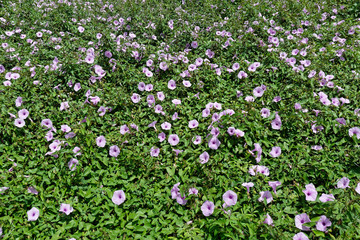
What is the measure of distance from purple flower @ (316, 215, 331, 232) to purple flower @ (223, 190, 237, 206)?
0.65 meters

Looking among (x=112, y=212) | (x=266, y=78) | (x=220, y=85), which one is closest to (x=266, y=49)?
(x=266, y=78)

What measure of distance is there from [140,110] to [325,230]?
2.16 metres

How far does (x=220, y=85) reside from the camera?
10.9 ft

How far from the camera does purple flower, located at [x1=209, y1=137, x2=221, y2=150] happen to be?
8.18 ft


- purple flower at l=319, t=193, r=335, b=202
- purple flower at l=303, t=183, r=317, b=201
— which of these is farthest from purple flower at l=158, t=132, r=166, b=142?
purple flower at l=319, t=193, r=335, b=202

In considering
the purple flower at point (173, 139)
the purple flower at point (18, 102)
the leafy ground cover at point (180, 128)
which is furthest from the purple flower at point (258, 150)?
the purple flower at point (18, 102)

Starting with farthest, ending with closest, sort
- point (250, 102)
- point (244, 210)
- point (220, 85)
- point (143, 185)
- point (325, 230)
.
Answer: point (220, 85)
point (250, 102)
point (143, 185)
point (244, 210)
point (325, 230)

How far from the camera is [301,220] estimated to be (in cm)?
201

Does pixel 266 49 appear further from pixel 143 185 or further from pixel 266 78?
pixel 143 185

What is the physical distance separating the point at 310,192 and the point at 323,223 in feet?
0.92

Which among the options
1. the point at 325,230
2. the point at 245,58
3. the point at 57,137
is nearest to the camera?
the point at 325,230

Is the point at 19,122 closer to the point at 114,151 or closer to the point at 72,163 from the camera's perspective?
the point at 72,163

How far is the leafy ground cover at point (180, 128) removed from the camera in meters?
2.10

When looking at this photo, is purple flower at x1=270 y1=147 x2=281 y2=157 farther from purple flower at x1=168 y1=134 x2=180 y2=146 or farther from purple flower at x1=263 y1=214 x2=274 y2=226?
purple flower at x1=168 y1=134 x2=180 y2=146
